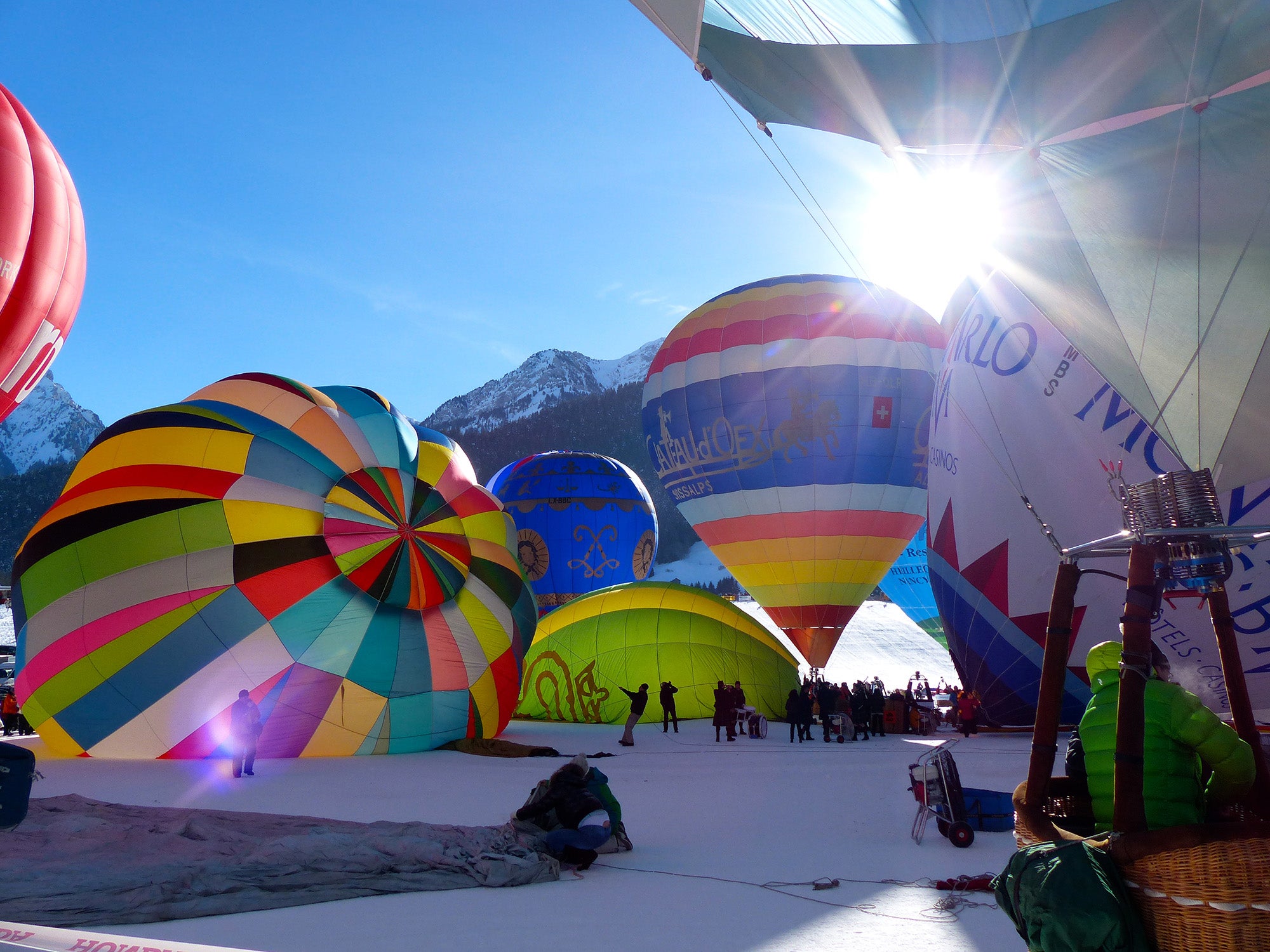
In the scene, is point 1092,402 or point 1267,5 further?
point 1092,402

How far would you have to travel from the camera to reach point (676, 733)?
1289 cm

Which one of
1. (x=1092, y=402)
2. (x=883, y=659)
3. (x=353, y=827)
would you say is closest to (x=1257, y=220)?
(x=353, y=827)

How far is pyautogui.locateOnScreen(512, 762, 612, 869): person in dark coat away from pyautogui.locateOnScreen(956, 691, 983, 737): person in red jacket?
8732mm

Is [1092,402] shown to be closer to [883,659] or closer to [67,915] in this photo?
[67,915]

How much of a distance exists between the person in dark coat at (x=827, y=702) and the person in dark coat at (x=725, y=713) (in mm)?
1215

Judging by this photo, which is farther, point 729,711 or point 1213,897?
point 729,711

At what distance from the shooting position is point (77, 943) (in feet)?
9.30

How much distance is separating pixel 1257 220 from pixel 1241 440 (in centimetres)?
88

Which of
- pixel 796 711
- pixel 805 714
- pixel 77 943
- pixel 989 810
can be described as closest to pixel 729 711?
pixel 796 711

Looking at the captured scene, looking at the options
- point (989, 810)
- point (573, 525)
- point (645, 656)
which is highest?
point (573, 525)

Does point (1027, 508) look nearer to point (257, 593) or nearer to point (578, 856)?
point (578, 856)

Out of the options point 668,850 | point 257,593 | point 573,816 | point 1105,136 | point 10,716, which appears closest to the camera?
point 1105,136

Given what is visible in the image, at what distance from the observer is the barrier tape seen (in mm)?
2746

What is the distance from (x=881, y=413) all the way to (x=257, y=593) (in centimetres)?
1106
